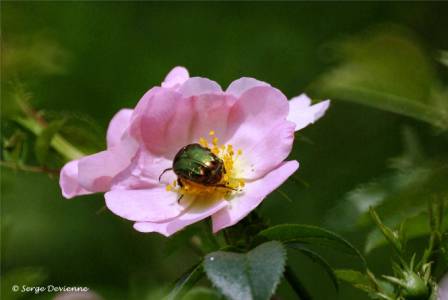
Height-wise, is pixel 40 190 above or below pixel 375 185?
below

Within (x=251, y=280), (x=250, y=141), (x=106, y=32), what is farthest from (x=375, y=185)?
(x=106, y=32)

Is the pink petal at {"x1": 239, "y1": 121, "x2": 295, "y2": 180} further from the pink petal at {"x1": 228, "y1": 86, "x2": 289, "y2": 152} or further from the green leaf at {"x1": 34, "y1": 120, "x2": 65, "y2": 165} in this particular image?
the green leaf at {"x1": 34, "y1": 120, "x2": 65, "y2": 165}

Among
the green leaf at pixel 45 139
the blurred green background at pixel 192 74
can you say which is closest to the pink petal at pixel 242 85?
the green leaf at pixel 45 139

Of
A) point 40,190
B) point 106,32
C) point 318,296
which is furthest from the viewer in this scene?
point 106,32

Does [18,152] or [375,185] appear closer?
[375,185]

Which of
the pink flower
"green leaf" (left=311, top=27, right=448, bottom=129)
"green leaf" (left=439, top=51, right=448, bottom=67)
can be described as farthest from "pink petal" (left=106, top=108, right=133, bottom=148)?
"green leaf" (left=439, top=51, right=448, bottom=67)

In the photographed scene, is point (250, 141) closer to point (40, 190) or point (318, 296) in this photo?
point (318, 296)
